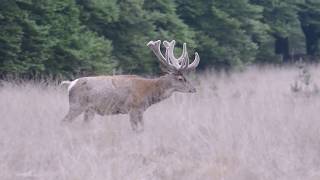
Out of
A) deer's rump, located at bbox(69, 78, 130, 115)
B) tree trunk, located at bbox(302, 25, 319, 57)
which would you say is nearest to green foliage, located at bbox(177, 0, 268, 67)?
tree trunk, located at bbox(302, 25, 319, 57)

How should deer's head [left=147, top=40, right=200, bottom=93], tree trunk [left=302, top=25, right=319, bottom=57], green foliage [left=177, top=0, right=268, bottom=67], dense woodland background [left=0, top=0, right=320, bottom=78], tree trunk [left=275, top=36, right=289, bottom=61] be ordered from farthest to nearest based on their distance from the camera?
tree trunk [left=275, top=36, right=289, bottom=61] < tree trunk [left=302, top=25, right=319, bottom=57] < green foliage [left=177, top=0, right=268, bottom=67] < dense woodland background [left=0, top=0, right=320, bottom=78] < deer's head [left=147, top=40, right=200, bottom=93]

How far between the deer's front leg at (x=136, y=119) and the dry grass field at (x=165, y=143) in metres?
0.12

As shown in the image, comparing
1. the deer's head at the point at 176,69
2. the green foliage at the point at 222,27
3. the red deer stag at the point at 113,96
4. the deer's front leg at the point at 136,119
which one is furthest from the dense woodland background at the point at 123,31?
the deer's front leg at the point at 136,119

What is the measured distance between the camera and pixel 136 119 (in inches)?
410

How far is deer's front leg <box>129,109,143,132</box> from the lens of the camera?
33.6 feet

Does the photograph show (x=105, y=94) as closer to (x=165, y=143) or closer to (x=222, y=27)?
(x=165, y=143)

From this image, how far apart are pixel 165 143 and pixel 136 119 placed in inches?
51.9

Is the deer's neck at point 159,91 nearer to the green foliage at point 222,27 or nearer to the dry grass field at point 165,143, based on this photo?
the dry grass field at point 165,143

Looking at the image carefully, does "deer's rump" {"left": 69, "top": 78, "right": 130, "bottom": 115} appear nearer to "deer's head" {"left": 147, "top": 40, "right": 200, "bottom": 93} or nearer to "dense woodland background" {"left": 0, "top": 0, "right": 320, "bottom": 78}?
"deer's head" {"left": 147, "top": 40, "right": 200, "bottom": 93}

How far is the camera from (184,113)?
11414 mm

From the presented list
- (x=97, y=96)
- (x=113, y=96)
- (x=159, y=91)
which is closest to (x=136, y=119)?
(x=113, y=96)

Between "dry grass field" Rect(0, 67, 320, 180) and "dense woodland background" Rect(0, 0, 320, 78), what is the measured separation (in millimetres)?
4557

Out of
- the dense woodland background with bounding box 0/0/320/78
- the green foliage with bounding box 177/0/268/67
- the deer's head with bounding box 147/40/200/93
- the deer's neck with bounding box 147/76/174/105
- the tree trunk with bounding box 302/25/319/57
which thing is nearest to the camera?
the deer's neck with bounding box 147/76/174/105

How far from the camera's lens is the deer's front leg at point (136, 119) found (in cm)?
1025
